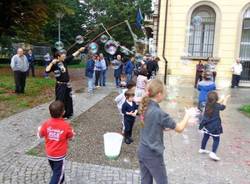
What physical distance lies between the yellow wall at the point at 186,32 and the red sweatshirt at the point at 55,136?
1581 cm

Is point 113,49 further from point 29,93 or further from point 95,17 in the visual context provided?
point 95,17

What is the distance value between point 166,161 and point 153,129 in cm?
252

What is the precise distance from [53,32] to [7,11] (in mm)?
19758

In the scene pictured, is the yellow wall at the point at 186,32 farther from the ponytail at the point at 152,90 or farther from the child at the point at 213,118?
the ponytail at the point at 152,90

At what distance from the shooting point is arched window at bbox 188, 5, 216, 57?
1939 centimetres

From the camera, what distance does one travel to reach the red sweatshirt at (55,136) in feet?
14.7

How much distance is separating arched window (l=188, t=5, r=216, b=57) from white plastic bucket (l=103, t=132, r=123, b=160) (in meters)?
14.8

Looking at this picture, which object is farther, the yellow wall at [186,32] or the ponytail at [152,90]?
the yellow wall at [186,32]

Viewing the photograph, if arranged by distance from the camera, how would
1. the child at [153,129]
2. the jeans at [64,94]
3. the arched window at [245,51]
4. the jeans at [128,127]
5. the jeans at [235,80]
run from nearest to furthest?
the child at [153,129] < the jeans at [128,127] < the jeans at [64,94] < the jeans at [235,80] < the arched window at [245,51]

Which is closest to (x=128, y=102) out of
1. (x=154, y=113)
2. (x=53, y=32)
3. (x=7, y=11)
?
(x=154, y=113)

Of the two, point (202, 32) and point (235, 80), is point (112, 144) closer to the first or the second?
point (235, 80)

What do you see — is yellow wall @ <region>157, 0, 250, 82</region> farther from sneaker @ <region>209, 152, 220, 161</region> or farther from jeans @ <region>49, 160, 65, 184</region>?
jeans @ <region>49, 160, 65, 184</region>

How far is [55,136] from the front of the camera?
450cm

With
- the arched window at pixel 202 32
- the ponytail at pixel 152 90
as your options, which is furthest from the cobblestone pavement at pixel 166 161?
the arched window at pixel 202 32
